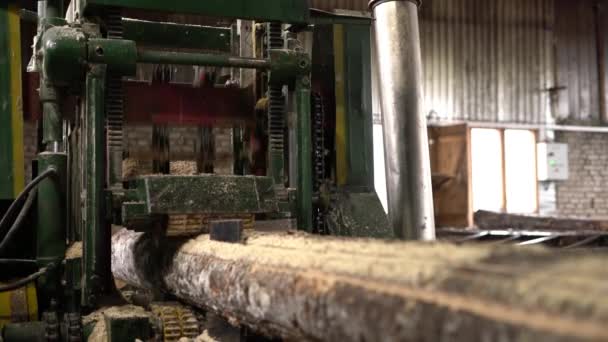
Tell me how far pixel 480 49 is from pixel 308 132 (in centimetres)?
887

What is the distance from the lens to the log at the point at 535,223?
31.8 ft

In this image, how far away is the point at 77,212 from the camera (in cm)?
398

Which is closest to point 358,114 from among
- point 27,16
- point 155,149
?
point 155,149

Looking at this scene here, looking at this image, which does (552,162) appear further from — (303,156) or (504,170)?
(303,156)

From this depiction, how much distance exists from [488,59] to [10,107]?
30.9ft

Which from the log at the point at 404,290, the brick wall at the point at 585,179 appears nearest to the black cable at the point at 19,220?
the log at the point at 404,290

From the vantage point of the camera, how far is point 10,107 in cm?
321

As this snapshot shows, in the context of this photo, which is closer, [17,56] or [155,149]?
[17,56]

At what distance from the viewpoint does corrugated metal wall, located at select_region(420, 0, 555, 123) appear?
11.0m

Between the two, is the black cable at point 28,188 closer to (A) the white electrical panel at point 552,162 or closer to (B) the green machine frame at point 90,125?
(B) the green machine frame at point 90,125

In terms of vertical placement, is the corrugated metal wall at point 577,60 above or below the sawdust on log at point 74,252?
above

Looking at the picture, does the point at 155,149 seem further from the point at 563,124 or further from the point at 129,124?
the point at 563,124

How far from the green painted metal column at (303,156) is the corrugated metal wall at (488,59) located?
794 cm

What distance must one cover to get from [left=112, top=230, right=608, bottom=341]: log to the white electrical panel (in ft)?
33.3
